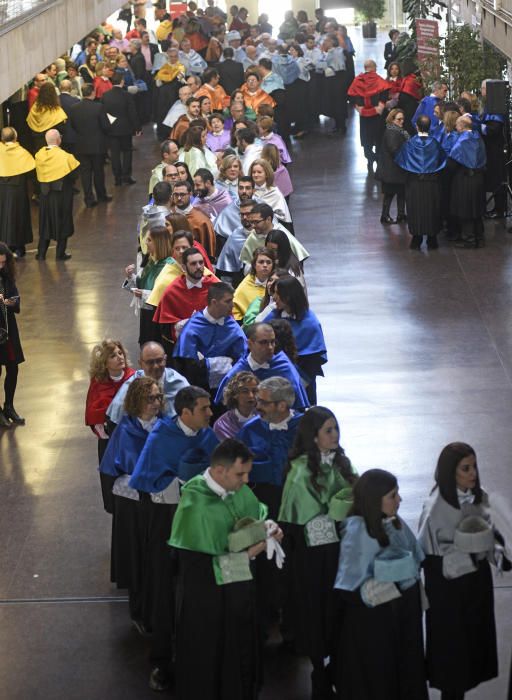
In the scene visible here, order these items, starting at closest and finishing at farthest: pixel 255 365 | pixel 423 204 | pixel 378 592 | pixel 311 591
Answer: pixel 378 592, pixel 311 591, pixel 255 365, pixel 423 204

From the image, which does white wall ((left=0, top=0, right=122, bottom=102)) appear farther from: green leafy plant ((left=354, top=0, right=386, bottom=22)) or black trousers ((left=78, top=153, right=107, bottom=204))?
green leafy plant ((left=354, top=0, right=386, bottom=22))

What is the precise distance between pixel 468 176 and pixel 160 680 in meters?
10.3

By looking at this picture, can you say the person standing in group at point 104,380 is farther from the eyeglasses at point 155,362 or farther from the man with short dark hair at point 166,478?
the man with short dark hair at point 166,478

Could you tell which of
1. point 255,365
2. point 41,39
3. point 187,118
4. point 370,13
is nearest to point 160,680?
point 255,365

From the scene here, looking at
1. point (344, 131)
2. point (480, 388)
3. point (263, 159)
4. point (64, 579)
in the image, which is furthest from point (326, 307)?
point (344, 131)

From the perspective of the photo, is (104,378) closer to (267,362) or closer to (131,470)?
(267,362)

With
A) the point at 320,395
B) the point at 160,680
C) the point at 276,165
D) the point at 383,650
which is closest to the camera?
the point at 383,650

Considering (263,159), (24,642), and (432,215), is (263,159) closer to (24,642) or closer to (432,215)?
(432,215)

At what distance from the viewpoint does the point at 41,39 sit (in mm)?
18500

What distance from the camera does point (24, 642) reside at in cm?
793

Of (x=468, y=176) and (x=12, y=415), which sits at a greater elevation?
(x=468, y=176)

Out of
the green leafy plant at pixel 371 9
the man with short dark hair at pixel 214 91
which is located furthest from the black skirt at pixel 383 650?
the green leafy plant at pixel 371 9

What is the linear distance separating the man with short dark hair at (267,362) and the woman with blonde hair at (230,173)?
5.38m

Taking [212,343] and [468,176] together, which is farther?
[468,176]
